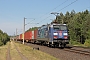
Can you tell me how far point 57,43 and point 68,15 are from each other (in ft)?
308

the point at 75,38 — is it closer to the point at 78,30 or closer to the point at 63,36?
the point at 78,30

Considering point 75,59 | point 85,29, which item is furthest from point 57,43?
point 85,29

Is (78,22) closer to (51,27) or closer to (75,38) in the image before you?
(75,38)

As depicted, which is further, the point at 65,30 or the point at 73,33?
the point at 73,33

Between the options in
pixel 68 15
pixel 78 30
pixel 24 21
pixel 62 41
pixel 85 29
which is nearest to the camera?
pixel 62 41

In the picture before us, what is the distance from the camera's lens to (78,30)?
260 feet

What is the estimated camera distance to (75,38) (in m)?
76.2

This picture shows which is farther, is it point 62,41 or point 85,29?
point 85,29

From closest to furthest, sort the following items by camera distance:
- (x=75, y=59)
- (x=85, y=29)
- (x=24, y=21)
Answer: (x=75, y=59) < (x=24, y=21) < (x=85, y=29)

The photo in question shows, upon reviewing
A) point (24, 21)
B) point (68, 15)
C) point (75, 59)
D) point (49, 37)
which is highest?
point (68, 15)

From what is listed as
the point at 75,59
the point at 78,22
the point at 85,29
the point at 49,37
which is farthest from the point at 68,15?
the point at 75,59

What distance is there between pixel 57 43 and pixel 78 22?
52.0 metres

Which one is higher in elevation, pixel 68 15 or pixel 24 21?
pixel 68 15

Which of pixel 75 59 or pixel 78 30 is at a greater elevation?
pixel 78 30
